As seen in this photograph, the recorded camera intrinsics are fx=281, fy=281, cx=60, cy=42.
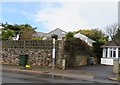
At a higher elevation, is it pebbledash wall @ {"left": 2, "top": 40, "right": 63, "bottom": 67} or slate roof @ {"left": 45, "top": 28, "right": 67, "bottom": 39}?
slate roof @ {"left": 45, "top": 28, "right": 67, "bottom": 39}

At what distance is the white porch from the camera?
42875 mm

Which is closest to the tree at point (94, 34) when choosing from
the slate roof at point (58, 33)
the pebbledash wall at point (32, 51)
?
the slate roof at point (58, 33)

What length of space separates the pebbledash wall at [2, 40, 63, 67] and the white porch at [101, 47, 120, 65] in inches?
691

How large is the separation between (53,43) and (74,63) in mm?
4336

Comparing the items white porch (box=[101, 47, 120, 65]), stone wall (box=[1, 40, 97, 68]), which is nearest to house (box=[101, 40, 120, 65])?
white porch (box=[101, 47, 120, 65])

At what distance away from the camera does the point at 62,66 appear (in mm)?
26062

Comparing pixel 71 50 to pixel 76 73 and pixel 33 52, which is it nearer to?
pixel 33 52

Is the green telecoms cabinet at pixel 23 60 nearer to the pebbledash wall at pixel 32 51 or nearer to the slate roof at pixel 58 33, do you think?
the pebbledash wall at pixel 32 51

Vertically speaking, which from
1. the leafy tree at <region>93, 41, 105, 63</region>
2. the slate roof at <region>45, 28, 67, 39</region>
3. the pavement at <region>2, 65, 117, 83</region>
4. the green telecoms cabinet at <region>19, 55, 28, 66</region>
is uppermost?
the slate roof at <region>45, 28, 67, 39</region>

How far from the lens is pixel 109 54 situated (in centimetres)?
4422

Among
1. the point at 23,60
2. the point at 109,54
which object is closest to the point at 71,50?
the point at 23,60

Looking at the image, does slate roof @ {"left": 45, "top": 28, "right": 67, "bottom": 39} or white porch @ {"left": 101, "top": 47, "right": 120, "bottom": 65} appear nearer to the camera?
white porch @ {"left": 101, "top": 47, "right": 120, "bottom": 65}

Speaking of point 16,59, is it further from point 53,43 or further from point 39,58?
point 53,43

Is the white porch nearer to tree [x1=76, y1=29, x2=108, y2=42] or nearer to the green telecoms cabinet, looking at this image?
the green telecoms cabinet
